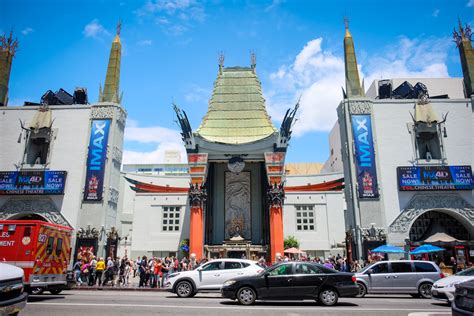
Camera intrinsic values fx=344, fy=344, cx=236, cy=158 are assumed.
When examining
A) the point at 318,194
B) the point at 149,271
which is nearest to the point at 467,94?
the point at 318,194

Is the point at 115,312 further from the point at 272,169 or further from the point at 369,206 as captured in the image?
the point at 272,169

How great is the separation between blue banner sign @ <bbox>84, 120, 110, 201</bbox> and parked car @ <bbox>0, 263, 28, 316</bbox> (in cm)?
2091

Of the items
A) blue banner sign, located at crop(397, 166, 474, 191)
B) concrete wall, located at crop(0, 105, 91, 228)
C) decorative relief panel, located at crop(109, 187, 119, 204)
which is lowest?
decorative relief panel, located at crop(109, 187, 119, 204)

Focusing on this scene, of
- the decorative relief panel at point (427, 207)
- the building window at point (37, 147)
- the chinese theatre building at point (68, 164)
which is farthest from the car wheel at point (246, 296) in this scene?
the building window at point (37, 147)

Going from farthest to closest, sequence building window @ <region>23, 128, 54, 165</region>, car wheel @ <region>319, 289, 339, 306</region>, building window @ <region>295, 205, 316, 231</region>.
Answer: building window @ <region>295, 205, 316, 231</region>, building window @ <region>23, 128, 54, 165</region>, car wheel @ <region>319, 289, 339, 306</region>

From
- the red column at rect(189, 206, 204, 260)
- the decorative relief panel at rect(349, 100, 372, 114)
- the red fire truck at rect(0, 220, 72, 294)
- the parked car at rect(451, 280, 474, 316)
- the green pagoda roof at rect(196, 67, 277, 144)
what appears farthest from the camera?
the green pagoda roof at rect(196, 67, 277, 144)

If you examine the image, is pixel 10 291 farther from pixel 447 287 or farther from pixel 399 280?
pixel 399 280

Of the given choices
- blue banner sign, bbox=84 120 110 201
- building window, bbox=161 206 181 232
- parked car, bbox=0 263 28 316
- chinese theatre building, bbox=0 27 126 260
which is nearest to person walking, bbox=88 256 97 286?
chinese theatre building, bbox=0 27 126 260

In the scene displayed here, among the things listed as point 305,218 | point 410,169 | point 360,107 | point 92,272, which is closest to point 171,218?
point 305,218

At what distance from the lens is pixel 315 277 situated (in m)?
10.8

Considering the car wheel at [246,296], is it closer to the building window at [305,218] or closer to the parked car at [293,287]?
the parked car at [293,287]

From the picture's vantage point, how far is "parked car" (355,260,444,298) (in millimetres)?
14133

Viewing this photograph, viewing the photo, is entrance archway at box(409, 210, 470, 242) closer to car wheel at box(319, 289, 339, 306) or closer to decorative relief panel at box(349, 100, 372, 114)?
decorative relief panel at box(349, 100, 372, 114)

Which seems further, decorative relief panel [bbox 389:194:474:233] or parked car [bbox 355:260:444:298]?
decorative relief panel [bbox 389:194:474:233]
